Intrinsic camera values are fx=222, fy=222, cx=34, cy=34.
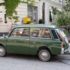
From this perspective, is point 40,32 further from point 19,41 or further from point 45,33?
point 19,41

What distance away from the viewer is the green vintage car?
26.9ft

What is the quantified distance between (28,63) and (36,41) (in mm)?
891

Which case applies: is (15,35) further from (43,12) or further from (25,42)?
(43,12)

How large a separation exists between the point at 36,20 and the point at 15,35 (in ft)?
51.3

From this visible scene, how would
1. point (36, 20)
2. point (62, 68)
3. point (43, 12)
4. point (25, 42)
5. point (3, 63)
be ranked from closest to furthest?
point (62, 68), point (3, 63), point (25, 42), point (36, 20), point (43, 12)

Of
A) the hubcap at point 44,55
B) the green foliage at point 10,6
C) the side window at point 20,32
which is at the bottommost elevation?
the hubcap at point 44,55

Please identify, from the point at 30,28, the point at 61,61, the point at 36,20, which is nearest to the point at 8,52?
the point at 30,28

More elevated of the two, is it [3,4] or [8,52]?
[3,4]

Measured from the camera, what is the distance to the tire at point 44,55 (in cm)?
830

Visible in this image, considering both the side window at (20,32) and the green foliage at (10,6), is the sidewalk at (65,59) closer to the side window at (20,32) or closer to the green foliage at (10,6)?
the side window at (20,32)

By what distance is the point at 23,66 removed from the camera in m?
7.50

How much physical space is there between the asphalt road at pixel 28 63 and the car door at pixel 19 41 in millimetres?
405

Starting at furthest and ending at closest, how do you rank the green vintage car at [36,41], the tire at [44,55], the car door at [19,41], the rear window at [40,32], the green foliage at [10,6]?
the car door at [19,41] → the rear window at [40,32] → the tire at [44,55] → the green vintage car at [36,41] → the green foliage at [10,6]

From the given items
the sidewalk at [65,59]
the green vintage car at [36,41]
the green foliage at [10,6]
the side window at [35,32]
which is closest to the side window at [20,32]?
the green vintage car at [36,41]
